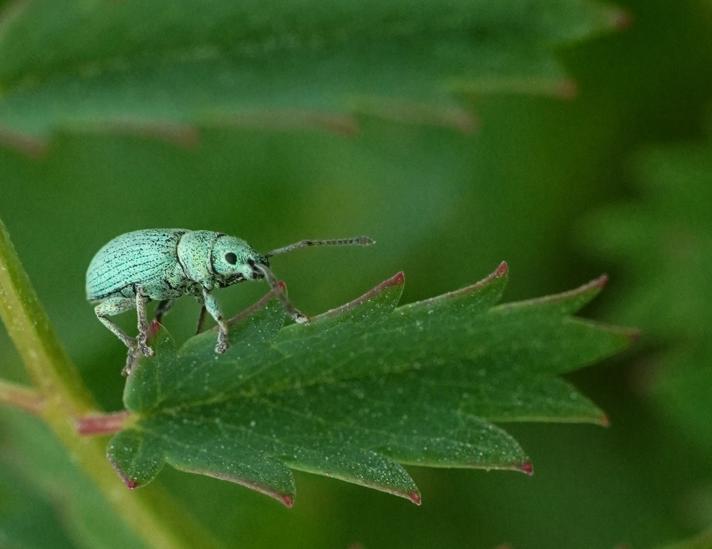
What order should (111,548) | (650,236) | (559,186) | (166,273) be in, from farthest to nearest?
(559,186) → (650,236) → (111,548) → (166,273)

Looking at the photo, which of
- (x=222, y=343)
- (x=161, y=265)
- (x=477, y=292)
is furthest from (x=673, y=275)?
(x=222, y=343)

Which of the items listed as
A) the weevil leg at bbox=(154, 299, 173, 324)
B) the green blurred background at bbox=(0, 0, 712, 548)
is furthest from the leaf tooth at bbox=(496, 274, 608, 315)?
the green blurred background at bbox=(0, 0, 712, 548)

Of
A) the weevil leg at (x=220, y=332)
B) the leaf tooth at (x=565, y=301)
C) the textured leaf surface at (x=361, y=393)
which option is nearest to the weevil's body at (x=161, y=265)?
the weevil leg at (x=220, y=332)

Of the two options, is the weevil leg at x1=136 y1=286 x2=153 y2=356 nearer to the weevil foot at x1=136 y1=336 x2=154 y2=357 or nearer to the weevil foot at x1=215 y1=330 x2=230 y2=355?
the weevil foot at x1=136 y1=336 x2=154 y2=357

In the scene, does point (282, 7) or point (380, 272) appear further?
point (380, 272)

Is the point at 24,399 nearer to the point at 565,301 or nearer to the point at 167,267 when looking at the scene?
the point at 167,267

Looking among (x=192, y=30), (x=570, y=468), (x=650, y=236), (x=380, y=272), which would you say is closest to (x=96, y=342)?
(x=380, y=272)

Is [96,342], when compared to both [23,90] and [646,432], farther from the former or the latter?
[646,432]
